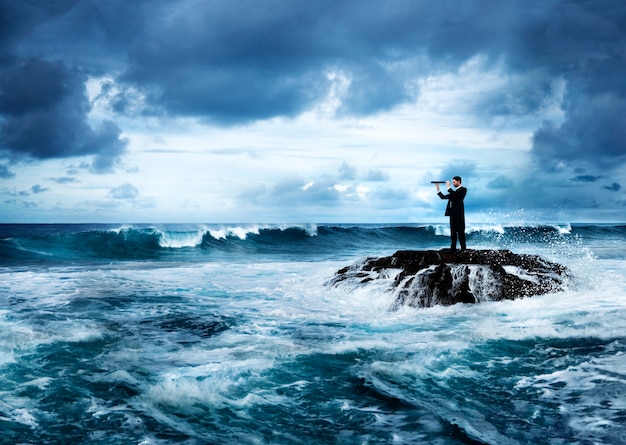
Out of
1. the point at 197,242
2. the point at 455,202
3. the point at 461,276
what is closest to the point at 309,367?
the point at 461,276

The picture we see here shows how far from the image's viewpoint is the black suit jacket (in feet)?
38.1

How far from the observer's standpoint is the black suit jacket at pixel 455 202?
11.6 m

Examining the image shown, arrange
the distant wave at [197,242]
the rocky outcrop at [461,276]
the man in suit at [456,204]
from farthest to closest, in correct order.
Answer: the distant wave at [197,242], the man in suit at [456,204], the rocky outcrop at [461,276]

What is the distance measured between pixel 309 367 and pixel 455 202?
6737 millimetres

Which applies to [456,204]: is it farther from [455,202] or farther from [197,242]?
[197,242]

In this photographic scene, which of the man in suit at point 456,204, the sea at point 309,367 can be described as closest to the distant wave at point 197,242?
the sea at point 309,367

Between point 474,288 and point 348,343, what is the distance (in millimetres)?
4157

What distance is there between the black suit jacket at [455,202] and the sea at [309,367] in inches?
95.2

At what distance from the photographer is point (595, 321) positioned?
28.1 feet

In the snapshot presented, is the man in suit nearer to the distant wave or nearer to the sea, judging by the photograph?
the sea

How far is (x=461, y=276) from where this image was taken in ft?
34.7

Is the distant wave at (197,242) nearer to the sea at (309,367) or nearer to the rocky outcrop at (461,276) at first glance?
the sea at (309,367)

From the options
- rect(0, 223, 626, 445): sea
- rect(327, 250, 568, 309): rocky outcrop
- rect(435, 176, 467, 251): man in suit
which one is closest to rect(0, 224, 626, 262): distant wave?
rect(0, 223, 626, 445): sea

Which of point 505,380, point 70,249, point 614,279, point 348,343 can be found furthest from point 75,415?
point 70,249
